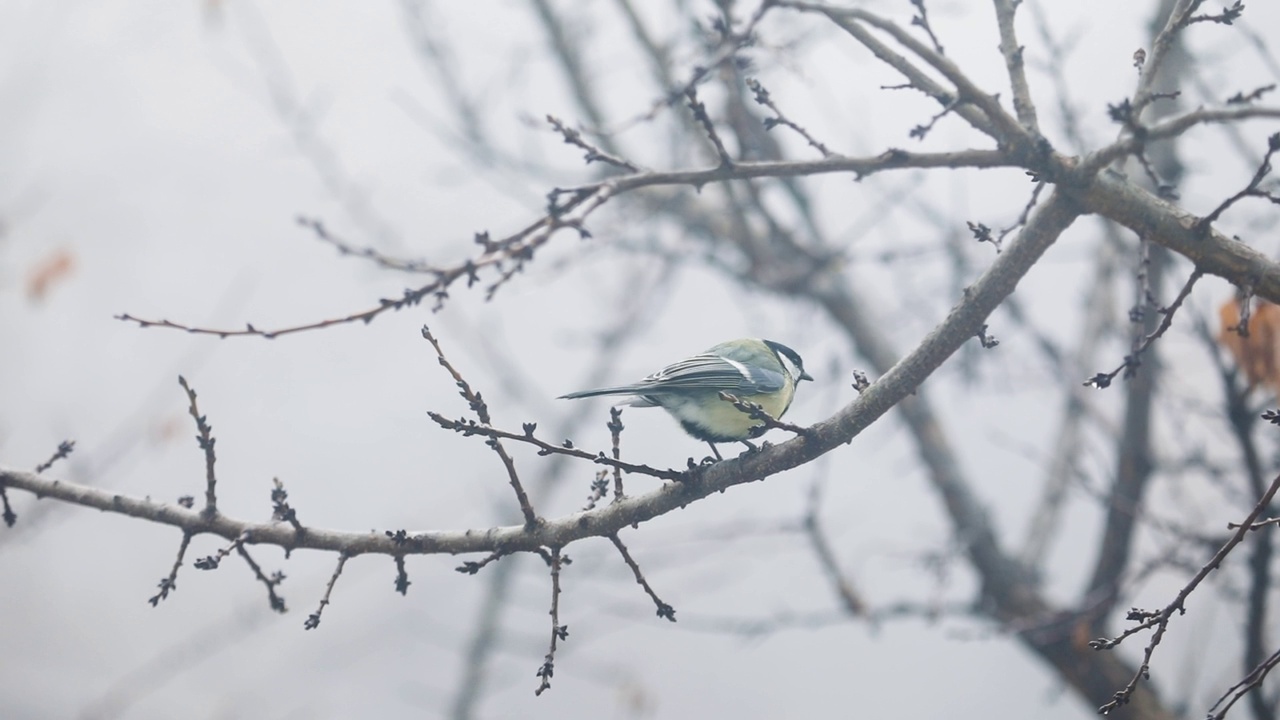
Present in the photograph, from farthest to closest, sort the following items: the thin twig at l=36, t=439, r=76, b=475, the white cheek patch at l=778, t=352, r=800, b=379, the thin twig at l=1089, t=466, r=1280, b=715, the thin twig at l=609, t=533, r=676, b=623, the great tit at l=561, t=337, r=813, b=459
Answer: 1. the white cheek patch at l=778, t=352, r=800, b=379
2. the great tit at l=561, t=337, r=813, b=459
3. the thin twig at l=36, t=439, r=76, b=475
4. the thin twig at l=609, t=533, r=676, b=623
5. the thin twig at l=1089, t=466, r=1280, b=715

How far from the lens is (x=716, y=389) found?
6.29 ft

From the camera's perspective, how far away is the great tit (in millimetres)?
1880

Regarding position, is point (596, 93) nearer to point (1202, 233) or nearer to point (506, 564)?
point (506, 564)

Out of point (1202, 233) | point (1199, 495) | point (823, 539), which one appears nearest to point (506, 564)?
point (823, 539)

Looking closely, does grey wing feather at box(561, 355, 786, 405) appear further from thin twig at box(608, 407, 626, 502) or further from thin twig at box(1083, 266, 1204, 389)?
thin twig at box(1083, 266, 1204, 389)

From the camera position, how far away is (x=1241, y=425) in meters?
2.66

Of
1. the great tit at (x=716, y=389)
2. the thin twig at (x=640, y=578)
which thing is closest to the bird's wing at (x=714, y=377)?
the great tit at (x=716, y=389)

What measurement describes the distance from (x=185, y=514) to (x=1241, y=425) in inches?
106

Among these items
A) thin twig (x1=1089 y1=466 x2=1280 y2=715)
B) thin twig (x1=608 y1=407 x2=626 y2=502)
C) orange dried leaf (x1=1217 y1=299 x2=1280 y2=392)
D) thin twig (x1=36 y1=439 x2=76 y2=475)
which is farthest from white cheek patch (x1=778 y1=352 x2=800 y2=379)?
thin twig (x1=36 y1=439 x2=76 y2=475)

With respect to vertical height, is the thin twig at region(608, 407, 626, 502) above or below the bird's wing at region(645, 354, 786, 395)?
below

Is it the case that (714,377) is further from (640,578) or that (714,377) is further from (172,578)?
(172,578)

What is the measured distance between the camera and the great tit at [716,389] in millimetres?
1880

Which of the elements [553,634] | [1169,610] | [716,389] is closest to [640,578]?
[553,634]

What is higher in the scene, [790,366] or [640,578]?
[790,366]
